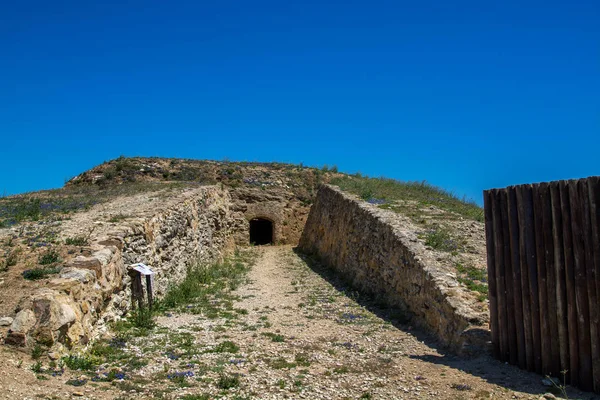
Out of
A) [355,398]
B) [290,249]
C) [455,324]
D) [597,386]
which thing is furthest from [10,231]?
[290,249]

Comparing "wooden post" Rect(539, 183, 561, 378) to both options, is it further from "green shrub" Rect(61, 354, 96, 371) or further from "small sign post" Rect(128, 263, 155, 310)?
"small sign post" Rect(128, 263, 155, 310)

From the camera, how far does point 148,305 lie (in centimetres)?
1048

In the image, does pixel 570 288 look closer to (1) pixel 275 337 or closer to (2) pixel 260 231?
(1) pixel 275 337

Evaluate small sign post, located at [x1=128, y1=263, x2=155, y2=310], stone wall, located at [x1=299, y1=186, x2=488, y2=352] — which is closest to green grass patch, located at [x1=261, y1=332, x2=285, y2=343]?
stone wall, located at [x1=299, y1=186, x2=488, y2=352]


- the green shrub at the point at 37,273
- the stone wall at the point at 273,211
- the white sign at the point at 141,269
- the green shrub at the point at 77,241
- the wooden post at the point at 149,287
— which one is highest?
Answer: the stone wall at the point at 273,211

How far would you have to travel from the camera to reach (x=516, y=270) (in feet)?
21.8

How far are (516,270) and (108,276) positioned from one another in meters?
6.67

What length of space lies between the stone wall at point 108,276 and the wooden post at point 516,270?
6.08 metres

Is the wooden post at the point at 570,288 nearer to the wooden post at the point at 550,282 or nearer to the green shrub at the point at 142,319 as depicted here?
the wooden post at the point at 550,282

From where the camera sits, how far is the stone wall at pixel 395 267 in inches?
321

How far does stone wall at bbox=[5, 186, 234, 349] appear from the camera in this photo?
6445mm

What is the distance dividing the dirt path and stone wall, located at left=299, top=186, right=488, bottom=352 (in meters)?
0.47

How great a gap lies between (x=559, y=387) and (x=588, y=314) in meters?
0.89

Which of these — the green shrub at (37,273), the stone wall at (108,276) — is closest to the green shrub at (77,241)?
the stone wall at (108,276)
